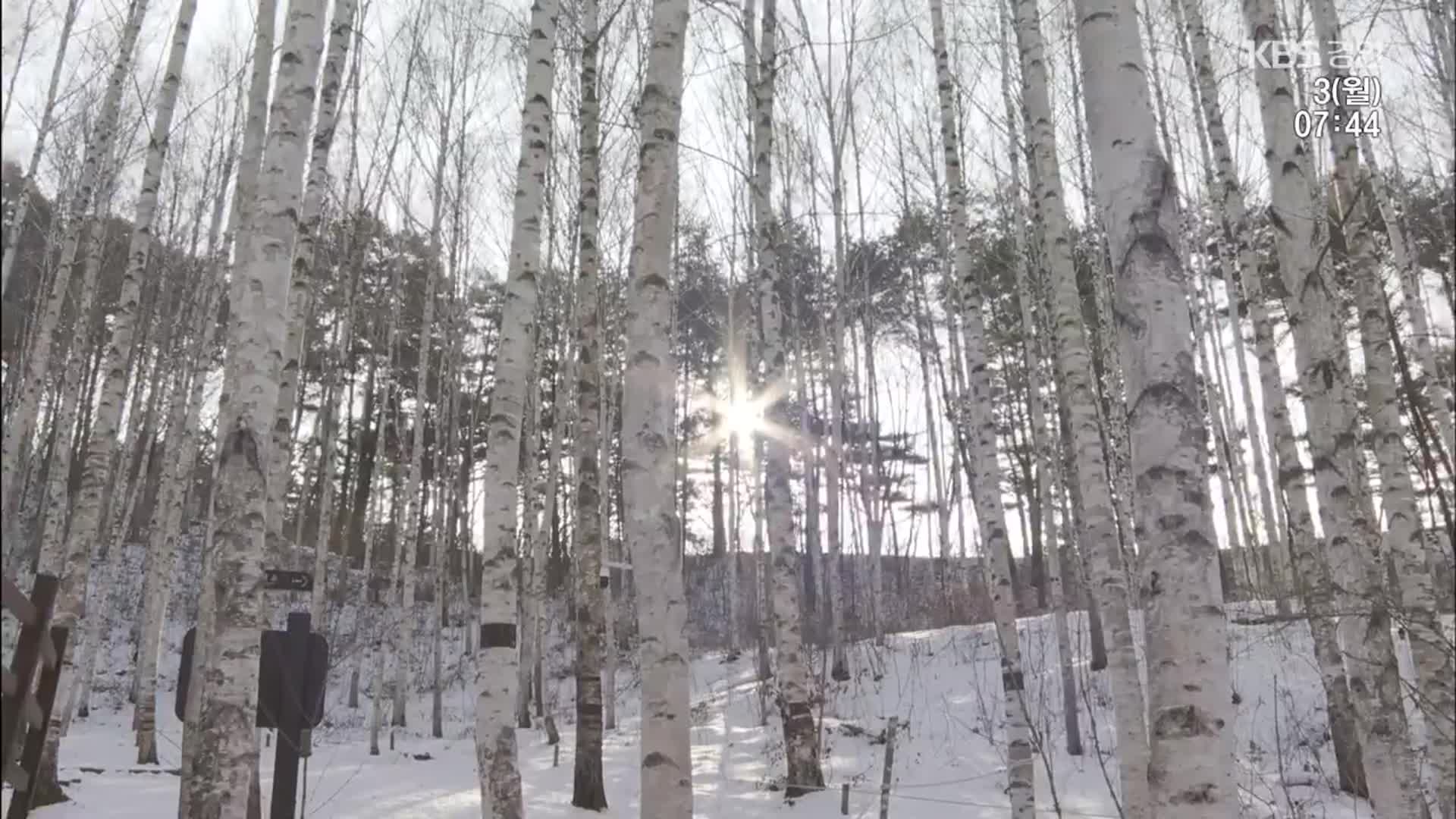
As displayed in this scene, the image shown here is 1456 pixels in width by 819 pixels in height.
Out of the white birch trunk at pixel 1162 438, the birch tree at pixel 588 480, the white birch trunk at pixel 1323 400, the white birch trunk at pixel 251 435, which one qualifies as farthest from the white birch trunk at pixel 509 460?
the white birch trunk at pixel 1323 400

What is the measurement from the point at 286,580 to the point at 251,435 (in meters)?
0.79

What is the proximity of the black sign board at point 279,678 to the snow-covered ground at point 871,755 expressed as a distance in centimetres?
136

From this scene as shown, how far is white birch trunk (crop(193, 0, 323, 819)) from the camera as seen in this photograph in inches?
168

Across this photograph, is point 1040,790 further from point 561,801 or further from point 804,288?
point 804,288

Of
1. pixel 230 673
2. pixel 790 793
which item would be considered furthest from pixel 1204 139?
pixel 230 673

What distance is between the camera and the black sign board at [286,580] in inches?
183

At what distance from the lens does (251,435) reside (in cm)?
466

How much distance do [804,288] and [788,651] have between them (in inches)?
552

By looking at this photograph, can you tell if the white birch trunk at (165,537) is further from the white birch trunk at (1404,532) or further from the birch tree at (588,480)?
the white birch trunk at (1404,532)

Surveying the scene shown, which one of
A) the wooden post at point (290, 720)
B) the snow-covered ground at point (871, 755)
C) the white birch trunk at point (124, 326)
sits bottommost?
the snow-covered ground at point (871, 755)

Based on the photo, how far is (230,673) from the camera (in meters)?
4.32

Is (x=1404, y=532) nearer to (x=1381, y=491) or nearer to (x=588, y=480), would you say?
(x=1381, y=491)

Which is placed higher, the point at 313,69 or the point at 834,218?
the point at 834,218

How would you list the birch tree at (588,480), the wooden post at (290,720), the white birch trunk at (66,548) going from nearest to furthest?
the wooden post at (290,720) → the white birch trunk at (66,548) → the birch tree at (588,480)
